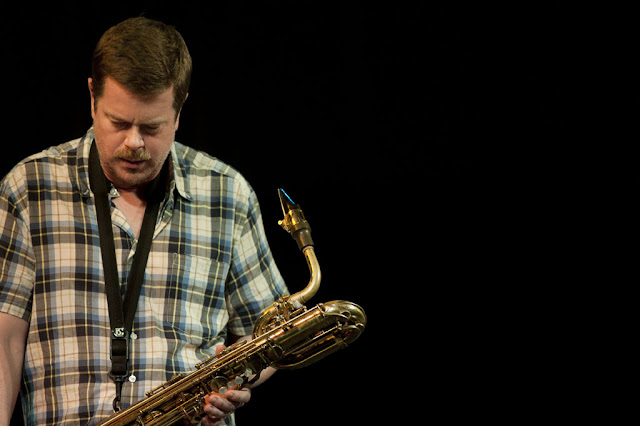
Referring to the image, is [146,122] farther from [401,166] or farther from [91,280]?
[401,166]

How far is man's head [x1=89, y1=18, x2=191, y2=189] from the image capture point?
7.06 feet

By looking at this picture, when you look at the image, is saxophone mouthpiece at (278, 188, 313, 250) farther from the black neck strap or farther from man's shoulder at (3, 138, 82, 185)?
man's shoulder at (3, 138, 82, 185)

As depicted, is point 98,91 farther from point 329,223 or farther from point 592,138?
point 592,138

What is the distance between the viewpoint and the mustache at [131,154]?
7.27 ft

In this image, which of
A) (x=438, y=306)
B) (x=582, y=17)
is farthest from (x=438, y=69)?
(x=438, y=306)

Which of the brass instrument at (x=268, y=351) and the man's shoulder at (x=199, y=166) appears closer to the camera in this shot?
the brass instrument at (x=268, y=351)

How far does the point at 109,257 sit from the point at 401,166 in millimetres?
1475

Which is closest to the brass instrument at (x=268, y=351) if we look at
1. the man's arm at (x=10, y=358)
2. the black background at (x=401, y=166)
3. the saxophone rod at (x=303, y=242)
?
the saxophone rod at (x=303, y=242)

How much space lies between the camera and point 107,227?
230cm

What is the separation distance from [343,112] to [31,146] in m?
1.32

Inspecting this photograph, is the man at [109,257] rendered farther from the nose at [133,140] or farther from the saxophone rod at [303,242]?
the saxophone rod at [303,242]

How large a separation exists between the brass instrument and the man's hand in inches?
1.1

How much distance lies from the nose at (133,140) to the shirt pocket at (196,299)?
383 mm

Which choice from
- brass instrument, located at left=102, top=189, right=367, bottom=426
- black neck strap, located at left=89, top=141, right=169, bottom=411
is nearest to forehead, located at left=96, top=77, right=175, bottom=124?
black neck strap, located at left=89, top=141, right=169, bottom=411
